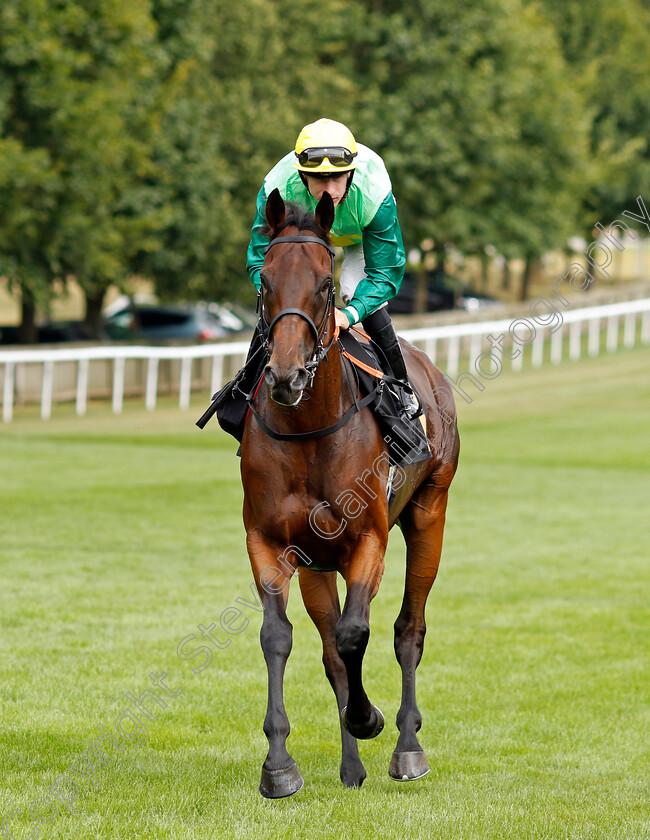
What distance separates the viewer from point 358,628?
5.27 metres

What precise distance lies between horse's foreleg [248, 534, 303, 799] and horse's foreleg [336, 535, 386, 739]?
26 centimetres

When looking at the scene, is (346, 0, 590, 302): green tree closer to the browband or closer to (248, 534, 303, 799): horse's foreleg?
the browband

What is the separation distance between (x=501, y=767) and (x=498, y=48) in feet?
106

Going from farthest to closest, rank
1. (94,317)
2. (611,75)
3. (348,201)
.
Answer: (611,75) < (94,317) < (348,201)

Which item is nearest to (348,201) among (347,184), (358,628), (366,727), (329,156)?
(347,184)

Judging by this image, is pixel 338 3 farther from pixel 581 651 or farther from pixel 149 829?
pixel 149 829

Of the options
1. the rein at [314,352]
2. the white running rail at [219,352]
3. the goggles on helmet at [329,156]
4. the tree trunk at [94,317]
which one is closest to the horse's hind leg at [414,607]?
the rein at [314,352]

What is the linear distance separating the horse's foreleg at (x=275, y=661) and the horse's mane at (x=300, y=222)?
1.34 meters

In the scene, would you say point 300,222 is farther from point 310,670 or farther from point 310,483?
point 310,670

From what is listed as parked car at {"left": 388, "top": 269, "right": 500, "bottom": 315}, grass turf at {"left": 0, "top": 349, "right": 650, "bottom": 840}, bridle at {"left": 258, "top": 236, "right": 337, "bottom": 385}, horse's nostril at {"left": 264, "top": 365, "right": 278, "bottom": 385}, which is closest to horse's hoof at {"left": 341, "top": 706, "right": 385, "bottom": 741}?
grass turf at {"left": 0, "top": 349, "right": 650, "bottom": 840}

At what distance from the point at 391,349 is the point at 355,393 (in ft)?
2.21

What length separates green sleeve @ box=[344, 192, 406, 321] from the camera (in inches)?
A: 225

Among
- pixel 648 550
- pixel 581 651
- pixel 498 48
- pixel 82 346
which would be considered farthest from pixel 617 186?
pixel 581 651

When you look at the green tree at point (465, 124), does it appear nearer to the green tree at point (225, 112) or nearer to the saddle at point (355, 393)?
the green tree at point (225, 112)
